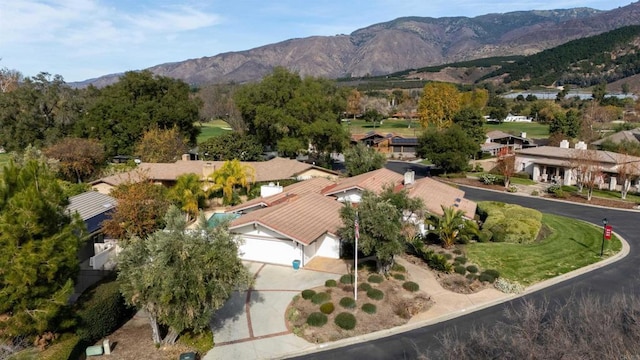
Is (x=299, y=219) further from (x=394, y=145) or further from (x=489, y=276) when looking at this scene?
(x=394, y=145)

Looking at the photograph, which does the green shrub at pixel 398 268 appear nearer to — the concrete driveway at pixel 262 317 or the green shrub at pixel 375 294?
the concrete driveway at pixel 262 317

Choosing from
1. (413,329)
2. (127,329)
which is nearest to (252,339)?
(127,329)

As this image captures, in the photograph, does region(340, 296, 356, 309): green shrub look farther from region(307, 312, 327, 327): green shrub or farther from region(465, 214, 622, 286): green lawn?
region(465, 214, 622, 286): green lawn

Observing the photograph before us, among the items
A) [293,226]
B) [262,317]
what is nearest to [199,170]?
[293,226]

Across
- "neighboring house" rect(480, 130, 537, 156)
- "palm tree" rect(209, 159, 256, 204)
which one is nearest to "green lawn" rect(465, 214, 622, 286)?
"palm tree" rect(209, 159, 256, 204)

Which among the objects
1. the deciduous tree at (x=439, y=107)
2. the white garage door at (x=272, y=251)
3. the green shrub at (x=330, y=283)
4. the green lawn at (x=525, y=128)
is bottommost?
the green shrub at (x=330, y=283)

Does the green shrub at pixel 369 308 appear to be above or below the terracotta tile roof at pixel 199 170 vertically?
below

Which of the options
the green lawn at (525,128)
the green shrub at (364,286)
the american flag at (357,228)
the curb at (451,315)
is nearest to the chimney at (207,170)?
the american flag at (357,228)
